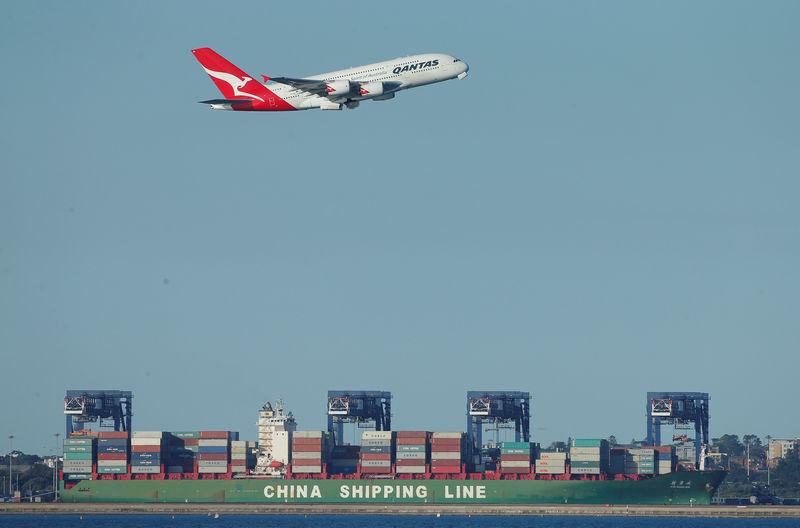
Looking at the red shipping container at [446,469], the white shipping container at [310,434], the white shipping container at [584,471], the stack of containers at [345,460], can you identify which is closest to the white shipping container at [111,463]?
the white shipping container at [310,434]

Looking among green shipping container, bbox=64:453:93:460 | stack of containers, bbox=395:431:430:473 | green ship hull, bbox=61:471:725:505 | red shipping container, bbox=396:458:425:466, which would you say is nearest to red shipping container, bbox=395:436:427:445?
stack of containers, bbox=395:431:430:473

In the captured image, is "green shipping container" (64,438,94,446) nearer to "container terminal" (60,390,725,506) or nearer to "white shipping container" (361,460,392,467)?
"container terminal" (60,390,725,506)

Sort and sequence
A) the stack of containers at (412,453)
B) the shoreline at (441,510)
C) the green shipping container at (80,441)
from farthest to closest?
the green shipping container at (80,441) < the stack of containers at (412,453) < the shoreline at (441,510)

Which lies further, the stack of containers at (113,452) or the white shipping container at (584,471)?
the stack of containers at (113,452)

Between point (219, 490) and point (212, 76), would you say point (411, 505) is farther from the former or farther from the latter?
point (212, 76)

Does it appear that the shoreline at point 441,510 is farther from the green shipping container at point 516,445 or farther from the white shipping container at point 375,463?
the green shipping container at point 516,445

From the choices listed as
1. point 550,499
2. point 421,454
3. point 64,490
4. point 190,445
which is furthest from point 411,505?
point 64,490
